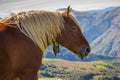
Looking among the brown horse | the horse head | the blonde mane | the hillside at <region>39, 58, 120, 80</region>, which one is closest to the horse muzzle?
the horse head

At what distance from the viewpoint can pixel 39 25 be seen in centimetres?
389

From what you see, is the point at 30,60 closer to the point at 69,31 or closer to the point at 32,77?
the point at 32,77

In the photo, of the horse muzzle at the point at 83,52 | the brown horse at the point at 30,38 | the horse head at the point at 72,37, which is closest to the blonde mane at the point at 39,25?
the brown horse at the point at 30,38

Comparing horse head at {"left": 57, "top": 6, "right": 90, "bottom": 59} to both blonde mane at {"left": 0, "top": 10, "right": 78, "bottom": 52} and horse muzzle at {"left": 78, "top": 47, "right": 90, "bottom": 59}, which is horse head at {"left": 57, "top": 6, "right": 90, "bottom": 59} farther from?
blonde mane at {"left": 0, "top": 10, "right": 78, "bottom": 52}

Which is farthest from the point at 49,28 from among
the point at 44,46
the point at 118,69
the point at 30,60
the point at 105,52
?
the point at 105,52

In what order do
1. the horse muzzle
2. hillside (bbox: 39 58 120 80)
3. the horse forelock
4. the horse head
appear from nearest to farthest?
the horse forelock < the horse head < the horse muzzle < hillside (bbox: 39 58 120 80)

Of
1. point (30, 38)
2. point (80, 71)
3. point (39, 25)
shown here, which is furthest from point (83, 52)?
point (80, 71)

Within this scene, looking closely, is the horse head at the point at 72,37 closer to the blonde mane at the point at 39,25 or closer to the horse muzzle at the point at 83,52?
the horse muzzle at the point at 83,52

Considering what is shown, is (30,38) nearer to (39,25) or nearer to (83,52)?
(39,25)

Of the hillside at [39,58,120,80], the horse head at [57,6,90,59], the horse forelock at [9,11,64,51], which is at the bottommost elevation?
the hillside at [39,58,120,80]

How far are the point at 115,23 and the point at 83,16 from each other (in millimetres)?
17543

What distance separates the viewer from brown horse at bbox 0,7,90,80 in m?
3.54

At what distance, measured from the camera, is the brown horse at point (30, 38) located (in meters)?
3.54

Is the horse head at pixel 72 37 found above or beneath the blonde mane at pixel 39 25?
beneath
